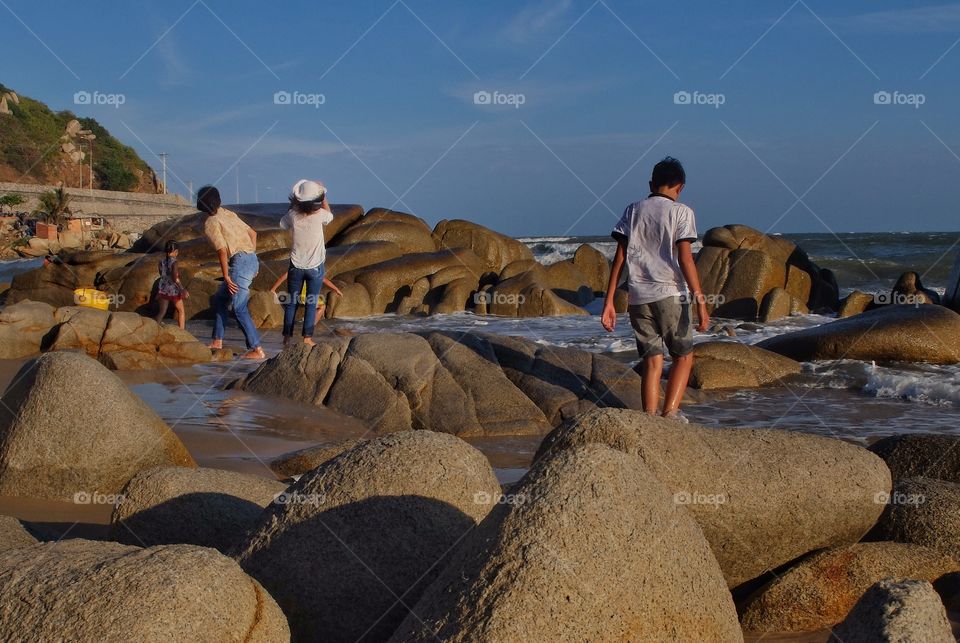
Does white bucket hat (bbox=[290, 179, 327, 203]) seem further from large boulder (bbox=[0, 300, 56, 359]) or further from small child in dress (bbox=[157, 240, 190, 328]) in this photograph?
small child in dress (bbox=[157, 240, 190, 328])

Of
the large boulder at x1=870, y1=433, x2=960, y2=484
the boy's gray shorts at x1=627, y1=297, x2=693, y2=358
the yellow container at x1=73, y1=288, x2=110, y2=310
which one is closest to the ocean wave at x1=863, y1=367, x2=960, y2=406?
the large boulder at x1=870, y1=433, x2=960, y2=484

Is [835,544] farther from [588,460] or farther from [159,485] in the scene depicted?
[159,485]

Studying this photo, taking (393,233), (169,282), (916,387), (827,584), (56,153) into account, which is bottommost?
(827,584)

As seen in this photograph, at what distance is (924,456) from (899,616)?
11.8 ft

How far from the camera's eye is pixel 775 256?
21.4m

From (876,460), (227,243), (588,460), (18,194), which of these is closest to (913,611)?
(588,460)

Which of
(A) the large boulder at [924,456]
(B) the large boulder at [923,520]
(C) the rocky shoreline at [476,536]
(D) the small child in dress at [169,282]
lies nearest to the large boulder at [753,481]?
(C) the rocky shoreline at [476,536]

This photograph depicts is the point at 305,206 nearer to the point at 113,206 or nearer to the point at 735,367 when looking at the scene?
the point at 735,367

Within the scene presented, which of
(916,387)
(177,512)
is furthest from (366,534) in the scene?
(916,387)

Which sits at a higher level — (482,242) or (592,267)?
(482,242)

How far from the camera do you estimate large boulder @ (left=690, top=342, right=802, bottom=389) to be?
35.2 feet

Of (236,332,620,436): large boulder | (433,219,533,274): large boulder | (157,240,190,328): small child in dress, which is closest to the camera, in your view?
(236,332,620,436): large boulder

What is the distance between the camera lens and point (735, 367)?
36.1 ft

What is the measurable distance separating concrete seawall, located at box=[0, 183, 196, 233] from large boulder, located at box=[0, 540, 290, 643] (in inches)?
2846
